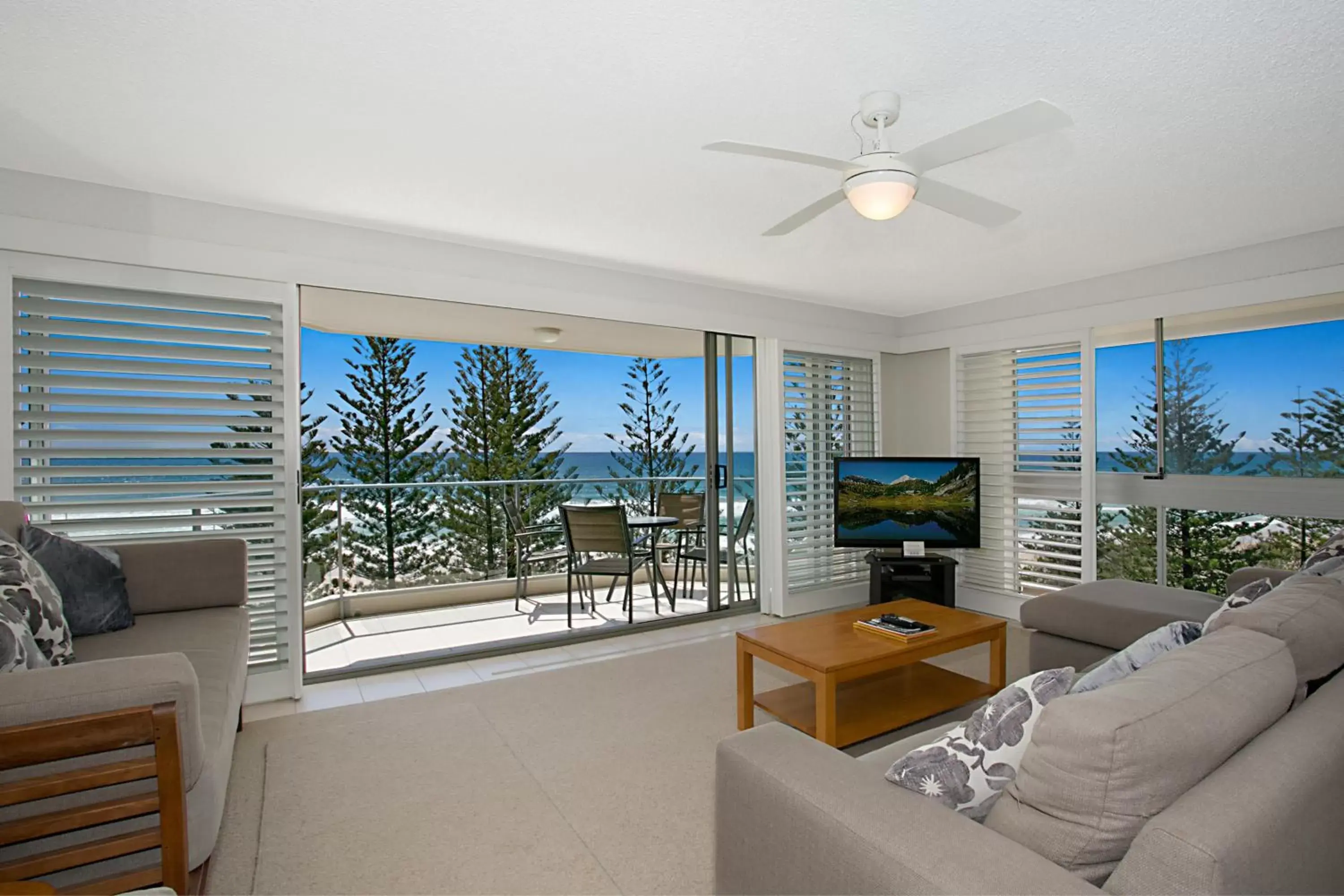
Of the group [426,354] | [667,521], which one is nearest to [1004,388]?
[667,521]

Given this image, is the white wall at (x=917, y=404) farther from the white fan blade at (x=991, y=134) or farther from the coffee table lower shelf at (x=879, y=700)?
the white fan blade at (x=991, y=134)

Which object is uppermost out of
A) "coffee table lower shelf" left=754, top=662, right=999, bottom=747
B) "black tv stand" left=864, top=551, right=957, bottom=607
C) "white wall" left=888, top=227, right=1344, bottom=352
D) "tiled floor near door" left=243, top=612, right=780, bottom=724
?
"white wall" left=888, top=227, right=1344, bottom=352

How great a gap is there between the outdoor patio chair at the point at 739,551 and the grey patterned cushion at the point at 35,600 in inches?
144

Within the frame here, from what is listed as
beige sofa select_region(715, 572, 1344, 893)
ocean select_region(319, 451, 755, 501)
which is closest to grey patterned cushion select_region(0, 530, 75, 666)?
beige sofa select_region(715, 572, 1344, 893)

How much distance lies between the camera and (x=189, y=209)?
311 cm

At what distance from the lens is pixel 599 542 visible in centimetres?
502

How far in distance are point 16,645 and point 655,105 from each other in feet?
7.42

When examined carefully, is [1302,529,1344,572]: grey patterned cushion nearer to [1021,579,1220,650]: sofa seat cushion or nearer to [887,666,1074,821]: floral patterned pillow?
[1021,579,1220,650]: sofa seat cushion

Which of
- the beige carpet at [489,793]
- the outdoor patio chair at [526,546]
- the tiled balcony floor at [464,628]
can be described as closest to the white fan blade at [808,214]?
the beige carpet at [489,793]

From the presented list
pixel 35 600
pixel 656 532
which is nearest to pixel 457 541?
pixel 656 532

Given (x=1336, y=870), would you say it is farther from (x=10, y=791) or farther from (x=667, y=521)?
(x=667, y=521)

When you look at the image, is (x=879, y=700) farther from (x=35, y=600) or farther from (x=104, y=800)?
(x=35, y=600)

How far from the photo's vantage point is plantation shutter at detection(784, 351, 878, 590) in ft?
17.1

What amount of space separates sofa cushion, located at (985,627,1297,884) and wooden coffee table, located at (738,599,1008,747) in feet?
4.73
